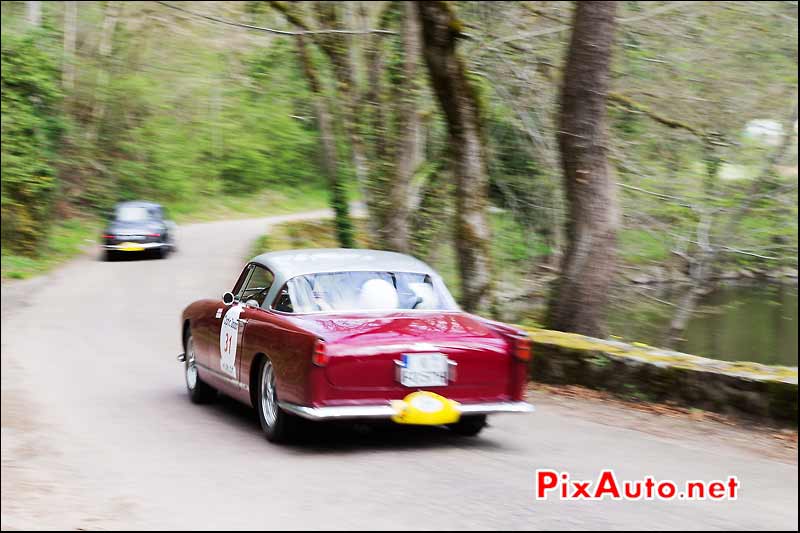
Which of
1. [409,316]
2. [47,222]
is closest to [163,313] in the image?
[47,222]

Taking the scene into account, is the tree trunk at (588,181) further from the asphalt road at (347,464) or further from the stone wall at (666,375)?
the asphalt road at (347,464)

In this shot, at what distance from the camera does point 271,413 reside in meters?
8.26

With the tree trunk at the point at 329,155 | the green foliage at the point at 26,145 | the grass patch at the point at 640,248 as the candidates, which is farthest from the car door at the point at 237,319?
the green foliage at the point at 26,145

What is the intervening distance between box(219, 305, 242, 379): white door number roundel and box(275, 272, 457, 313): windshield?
784mm

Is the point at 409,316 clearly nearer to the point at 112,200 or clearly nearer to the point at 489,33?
the point at 489,33

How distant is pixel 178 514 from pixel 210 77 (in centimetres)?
4306

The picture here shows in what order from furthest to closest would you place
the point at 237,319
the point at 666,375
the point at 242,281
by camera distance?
the point at 666,375
the point at 242,281
the point at 237,319

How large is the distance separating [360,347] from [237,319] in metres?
1.87

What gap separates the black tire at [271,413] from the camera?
26.2 feet

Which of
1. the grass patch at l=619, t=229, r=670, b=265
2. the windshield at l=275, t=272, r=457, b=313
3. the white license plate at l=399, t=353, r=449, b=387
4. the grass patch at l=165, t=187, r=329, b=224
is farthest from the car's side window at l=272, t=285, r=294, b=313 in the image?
the grass patch at l=165, t=187, r=329, b=224

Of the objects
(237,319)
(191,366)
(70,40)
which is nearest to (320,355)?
(237,319)

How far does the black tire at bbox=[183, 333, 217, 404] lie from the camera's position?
1061 centimetres

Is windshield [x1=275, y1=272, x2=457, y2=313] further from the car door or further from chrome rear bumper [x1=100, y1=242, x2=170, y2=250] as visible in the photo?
chrome rear bumper [x1=100, y1=242, x2=170, y2=250]

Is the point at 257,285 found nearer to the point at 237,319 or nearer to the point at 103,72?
the point at 237,319
